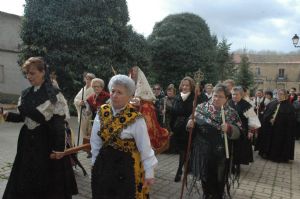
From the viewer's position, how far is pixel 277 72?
65438 millimetres

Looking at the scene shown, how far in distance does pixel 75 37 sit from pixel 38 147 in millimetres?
13756

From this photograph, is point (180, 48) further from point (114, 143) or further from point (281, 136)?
point (114, 143)

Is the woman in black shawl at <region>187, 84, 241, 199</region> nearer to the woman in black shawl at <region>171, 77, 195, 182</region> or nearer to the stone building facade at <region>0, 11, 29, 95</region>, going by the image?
the woman in black shawl at <region>171, 77, 195, 182</region>

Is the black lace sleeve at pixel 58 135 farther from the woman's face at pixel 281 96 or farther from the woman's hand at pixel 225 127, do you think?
the woman's face at pixel 281 96

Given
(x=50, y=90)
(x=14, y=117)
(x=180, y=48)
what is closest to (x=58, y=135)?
(x=50, y=90)

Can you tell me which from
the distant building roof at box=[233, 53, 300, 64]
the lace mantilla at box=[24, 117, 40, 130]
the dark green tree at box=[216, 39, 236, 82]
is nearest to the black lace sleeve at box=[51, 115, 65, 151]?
the lace mantilla at box=[24, 117, 40, 130]

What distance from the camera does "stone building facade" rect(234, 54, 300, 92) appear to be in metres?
64.4

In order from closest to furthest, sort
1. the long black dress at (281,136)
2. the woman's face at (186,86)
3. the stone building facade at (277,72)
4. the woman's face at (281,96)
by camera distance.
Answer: the woman's face at (186,86), the long black dress at (281,136), the woman's face at (281,96), the stone building facade at (277,72)

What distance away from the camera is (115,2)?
1747 cm

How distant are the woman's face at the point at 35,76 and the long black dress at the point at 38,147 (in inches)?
2.9

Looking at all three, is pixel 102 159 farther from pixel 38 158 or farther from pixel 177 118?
pixel 177 118

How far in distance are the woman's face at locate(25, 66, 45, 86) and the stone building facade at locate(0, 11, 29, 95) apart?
76.7ft

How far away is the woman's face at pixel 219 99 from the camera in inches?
181

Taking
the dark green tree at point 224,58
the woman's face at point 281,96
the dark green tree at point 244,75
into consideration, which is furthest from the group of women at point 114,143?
the dark green tree at point 244,75
